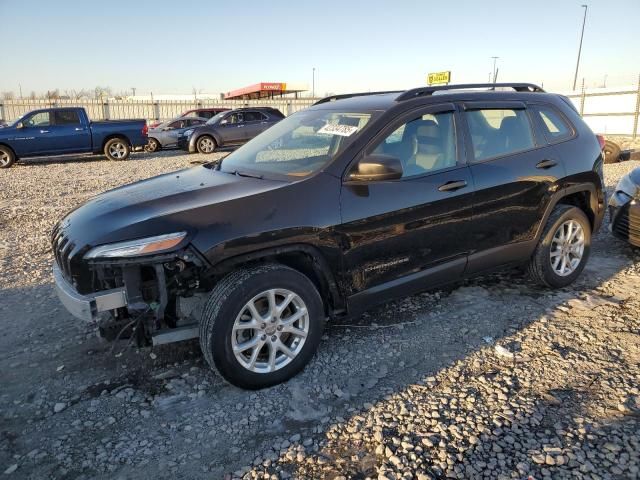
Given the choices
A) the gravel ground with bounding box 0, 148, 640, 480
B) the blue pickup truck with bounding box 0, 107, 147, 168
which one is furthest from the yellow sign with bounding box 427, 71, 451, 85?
the gravel ground with bounding box 0, 148, 640, 480

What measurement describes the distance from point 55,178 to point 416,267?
11.2m

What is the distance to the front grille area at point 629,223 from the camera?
5148 mm

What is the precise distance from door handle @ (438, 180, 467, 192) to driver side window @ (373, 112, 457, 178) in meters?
0.14

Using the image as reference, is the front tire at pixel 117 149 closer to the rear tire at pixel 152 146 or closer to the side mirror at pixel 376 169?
the rear tire at pixel 152 146

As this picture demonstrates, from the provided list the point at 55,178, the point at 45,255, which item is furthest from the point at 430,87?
the point at 55,178

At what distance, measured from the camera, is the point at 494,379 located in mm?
3105

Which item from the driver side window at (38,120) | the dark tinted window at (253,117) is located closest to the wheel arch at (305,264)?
the driver side window at (38,120)

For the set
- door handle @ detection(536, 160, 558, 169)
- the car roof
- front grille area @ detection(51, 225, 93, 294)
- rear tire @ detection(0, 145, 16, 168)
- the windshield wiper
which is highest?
the car roof

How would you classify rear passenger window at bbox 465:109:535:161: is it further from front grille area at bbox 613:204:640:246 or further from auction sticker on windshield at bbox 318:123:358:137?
front grille area at bbox 613:204:640:246

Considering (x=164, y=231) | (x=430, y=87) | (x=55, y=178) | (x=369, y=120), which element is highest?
(x=430, y=87)

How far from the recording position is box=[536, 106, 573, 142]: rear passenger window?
14.3ft

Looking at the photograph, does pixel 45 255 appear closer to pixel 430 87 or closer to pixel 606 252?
pixel 430 87

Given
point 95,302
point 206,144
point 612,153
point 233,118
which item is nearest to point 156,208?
point 95,302

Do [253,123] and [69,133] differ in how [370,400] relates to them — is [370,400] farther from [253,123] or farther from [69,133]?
[253,123]
